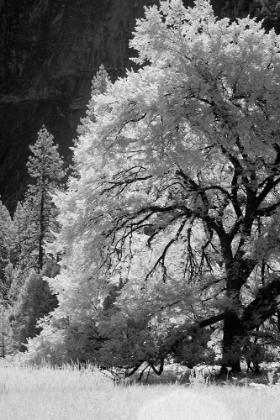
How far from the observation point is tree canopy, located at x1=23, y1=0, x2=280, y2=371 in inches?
451

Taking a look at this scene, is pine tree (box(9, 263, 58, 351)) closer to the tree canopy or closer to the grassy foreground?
the tree canopy

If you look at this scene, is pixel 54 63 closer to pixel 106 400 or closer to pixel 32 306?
pixel 32 306

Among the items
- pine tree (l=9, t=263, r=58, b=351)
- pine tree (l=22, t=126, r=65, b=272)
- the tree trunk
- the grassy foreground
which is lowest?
the grassy foreground

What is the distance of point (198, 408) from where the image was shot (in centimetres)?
648

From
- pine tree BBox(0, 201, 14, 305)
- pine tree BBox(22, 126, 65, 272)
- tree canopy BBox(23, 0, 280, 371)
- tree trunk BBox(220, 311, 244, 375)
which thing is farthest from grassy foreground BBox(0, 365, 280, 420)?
pine tree BBox(0, 201, 14, 305)

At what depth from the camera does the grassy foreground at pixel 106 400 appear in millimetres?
6133

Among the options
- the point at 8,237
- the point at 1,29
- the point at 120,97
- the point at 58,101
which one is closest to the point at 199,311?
the point at 120,97

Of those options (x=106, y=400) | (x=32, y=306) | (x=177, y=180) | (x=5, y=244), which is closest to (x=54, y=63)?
(x=5, y=244)

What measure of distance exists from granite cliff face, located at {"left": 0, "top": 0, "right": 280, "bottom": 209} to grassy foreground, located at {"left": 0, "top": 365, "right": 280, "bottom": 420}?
334 ft

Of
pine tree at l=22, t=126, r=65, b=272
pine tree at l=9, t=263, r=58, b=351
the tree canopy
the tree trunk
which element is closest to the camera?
the tree canopy

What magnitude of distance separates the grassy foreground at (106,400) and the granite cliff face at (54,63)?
334ft

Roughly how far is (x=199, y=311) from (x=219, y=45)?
6.56 meters

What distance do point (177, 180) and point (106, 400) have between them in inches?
306

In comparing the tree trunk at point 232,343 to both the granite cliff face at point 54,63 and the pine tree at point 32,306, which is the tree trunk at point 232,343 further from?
the granite cliff face at point 54,63
